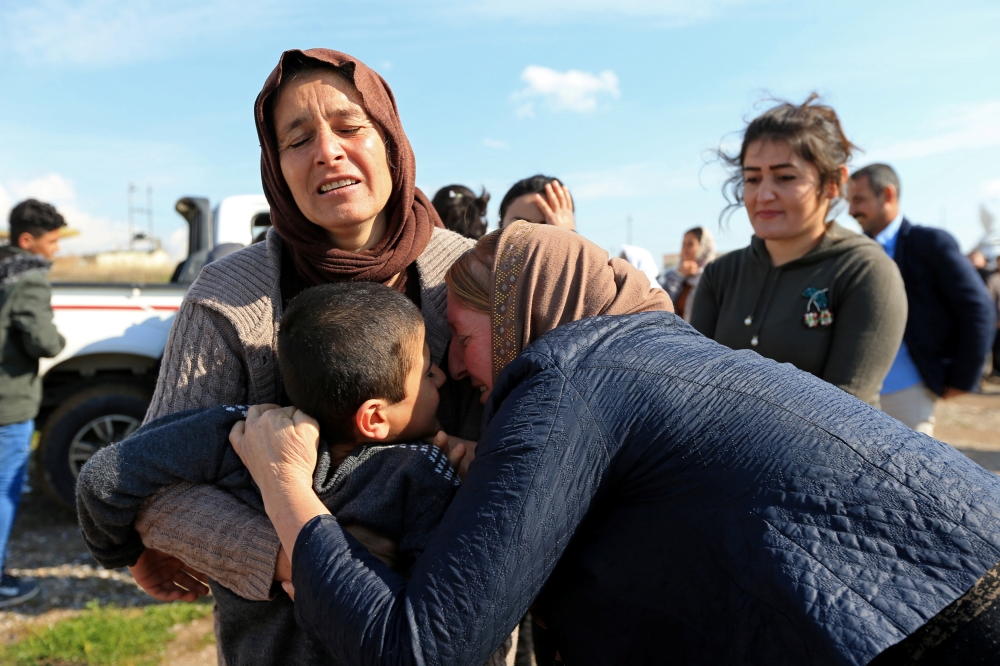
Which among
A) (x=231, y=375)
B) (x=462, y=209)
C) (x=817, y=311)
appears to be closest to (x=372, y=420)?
(x=231, y=375)

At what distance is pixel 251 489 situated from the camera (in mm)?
1655

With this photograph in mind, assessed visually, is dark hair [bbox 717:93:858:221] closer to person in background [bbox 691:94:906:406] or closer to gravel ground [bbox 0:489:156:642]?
person in background [bbox 691:94:906:406]

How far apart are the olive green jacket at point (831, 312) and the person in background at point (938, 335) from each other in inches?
29.8

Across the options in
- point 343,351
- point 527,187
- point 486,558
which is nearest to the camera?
point 486,558

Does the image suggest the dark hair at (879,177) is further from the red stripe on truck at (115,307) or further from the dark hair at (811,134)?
the red stripe on truck at (115,307)

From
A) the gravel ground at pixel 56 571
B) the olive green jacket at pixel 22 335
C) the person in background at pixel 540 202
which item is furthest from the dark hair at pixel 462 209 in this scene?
the gravel ground at pixel 56 571

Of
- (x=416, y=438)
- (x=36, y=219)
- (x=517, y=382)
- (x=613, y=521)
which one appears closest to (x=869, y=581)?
(x=613, y=521)

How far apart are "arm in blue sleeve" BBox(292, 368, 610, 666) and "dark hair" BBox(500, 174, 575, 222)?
112 inches

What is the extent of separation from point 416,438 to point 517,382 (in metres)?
0.45

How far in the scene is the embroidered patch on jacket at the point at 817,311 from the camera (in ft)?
9.51

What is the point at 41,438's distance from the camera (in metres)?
5.36

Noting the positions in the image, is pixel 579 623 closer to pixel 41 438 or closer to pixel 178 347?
pixel 178 347

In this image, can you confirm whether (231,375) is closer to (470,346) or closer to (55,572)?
(470,346)

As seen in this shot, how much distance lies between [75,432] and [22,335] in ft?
3.54
